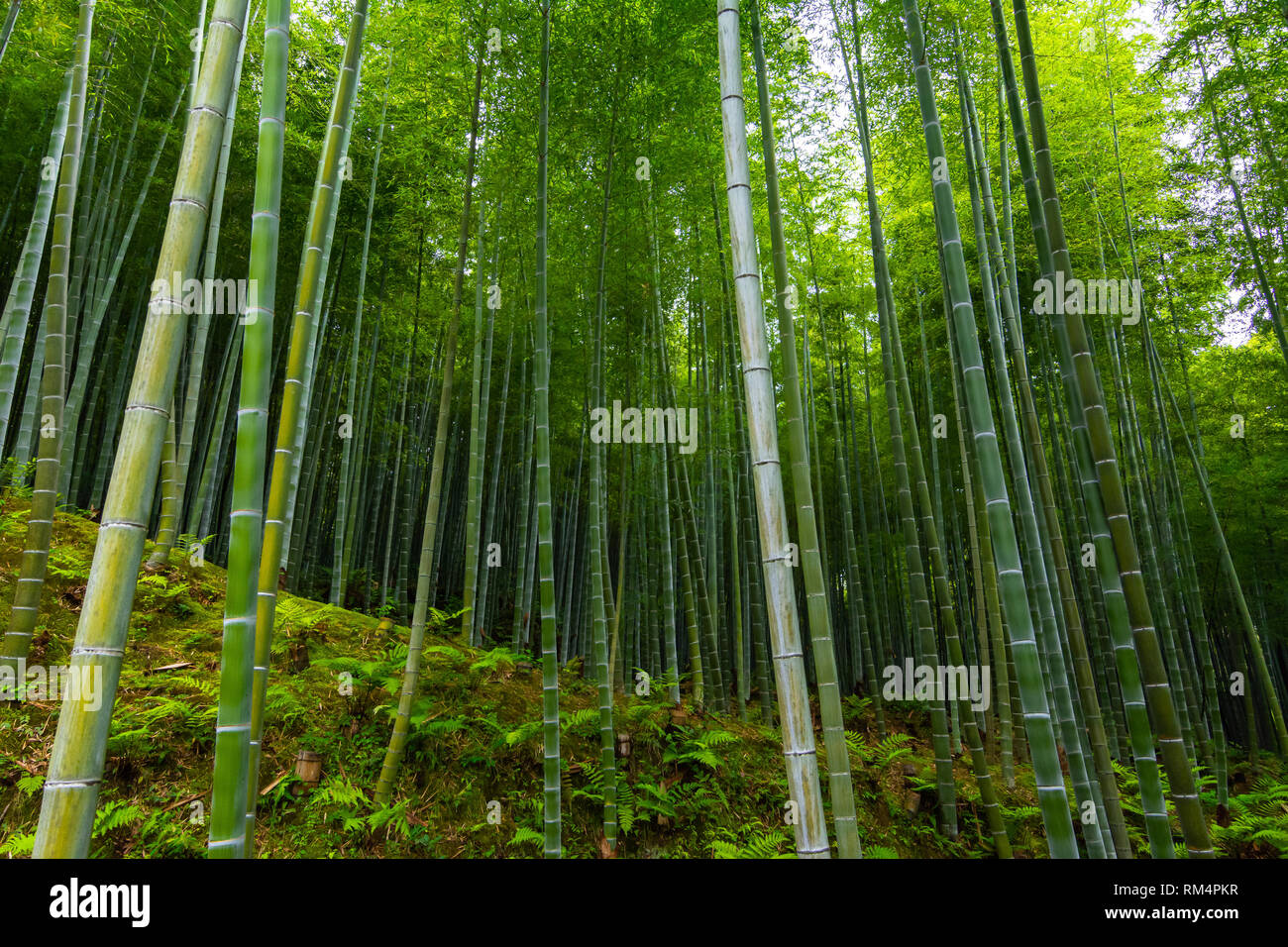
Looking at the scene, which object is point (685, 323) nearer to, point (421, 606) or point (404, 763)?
point (421, 606)

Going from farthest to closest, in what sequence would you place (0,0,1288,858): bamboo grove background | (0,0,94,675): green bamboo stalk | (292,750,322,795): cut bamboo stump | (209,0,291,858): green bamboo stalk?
1. (292,750,322,795): cut bamboo stump
2. (0,0,94,675): green bamboo stalk
3. (0,0,1288,858): bamboo grove background
4. (209,0,291,858): green bamboo stalk

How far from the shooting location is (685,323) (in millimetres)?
8406

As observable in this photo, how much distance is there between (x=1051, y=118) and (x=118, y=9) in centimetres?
702

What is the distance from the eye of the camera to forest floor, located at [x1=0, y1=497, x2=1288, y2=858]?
3.22m

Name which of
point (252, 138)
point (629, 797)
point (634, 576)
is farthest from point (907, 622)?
point (252, 138)

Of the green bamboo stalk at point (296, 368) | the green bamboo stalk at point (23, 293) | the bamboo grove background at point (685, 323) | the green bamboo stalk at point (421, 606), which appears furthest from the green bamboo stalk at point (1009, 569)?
the green bamboo stalk at point (23, 293)

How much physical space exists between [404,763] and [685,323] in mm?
6140

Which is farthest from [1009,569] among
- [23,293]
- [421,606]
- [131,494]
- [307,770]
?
[23,293]

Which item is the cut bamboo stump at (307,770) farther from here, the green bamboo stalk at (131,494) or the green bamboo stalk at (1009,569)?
the green bamboo stalk at (1009,569)

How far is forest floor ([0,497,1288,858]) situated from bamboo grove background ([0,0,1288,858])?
1.09 ft

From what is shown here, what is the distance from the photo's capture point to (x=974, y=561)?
660 centimetres

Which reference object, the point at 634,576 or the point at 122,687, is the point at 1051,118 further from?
the point at 122,687

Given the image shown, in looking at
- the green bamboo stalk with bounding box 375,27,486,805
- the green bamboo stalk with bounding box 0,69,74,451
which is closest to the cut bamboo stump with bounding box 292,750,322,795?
the green bamboo stalk with bounding box 375,27,486,805

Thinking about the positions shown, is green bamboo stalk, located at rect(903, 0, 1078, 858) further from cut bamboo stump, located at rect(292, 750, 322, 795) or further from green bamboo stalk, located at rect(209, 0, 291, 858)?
cut bamboo stump, located at rect(292, 750, 322, 795)
